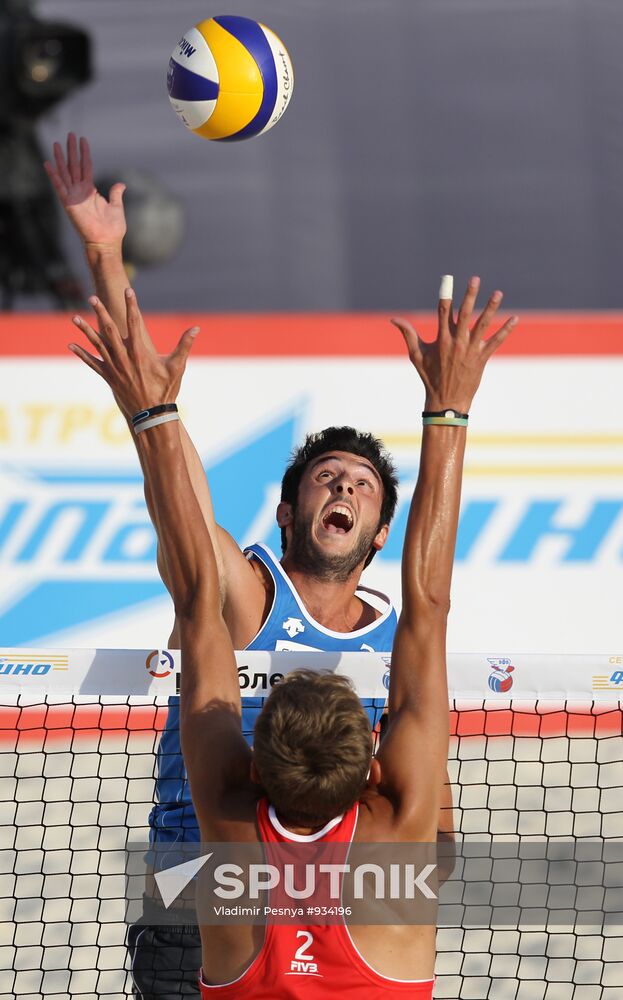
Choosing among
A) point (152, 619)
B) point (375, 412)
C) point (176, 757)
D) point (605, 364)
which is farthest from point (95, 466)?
point (176, 757)

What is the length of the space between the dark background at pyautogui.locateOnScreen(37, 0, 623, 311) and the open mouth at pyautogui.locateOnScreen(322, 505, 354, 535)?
653cm

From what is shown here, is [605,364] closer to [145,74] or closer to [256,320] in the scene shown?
[256,320]

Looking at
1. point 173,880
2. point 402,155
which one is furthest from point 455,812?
point 402,155

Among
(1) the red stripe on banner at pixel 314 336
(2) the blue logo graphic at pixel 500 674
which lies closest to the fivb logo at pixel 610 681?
(2) the blue logo graphic at pixel 500 674

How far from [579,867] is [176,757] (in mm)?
2973

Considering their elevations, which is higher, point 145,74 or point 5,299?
point 145,74

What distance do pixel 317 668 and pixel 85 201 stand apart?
155cm

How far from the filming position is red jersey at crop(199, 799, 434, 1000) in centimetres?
235

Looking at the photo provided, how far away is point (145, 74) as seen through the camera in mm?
10195

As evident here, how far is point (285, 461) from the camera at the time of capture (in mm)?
7797

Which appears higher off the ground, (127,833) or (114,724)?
(127,833)

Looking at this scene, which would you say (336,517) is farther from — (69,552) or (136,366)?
(69,552)

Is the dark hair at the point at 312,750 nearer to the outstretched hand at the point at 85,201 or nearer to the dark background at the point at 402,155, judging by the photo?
Result: the outstretched hand at the point at 85,201

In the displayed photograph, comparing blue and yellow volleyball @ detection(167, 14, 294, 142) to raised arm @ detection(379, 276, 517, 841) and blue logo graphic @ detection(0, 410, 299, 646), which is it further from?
blue logo graphic @ detection(0, 410, 299, 646)
